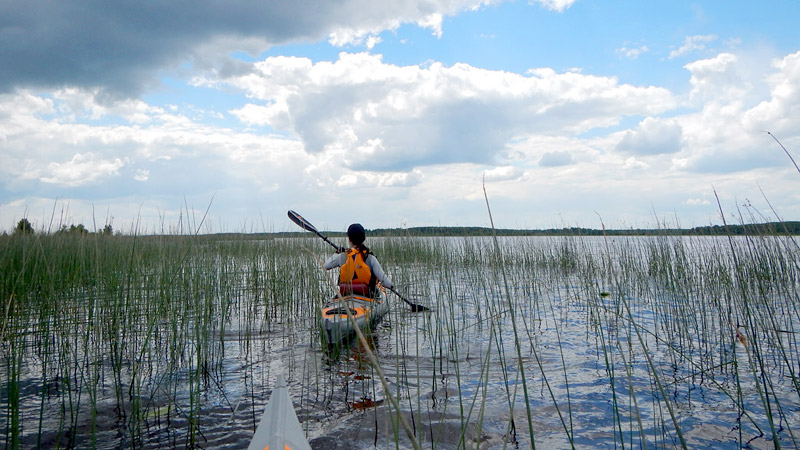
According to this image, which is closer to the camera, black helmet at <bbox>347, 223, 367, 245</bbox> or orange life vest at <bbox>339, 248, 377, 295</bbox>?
orange life vest at <bbox>339, 248, 377, 295</bbox>

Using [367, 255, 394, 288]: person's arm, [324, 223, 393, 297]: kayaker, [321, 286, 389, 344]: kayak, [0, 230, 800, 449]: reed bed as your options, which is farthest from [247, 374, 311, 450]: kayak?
[367, 255, 394, 288]: person's arm

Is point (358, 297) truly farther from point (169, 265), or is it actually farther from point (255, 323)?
point (169, 265)

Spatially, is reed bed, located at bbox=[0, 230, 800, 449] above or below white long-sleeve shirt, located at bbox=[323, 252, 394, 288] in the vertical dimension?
below

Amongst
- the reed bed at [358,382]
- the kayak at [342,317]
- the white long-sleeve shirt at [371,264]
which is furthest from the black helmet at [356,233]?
the reed bed at [358,382]

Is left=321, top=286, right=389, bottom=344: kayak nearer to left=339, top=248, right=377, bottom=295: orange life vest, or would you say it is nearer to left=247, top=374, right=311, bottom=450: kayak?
left=339, top=248, right=377, bottom=295: orange life vest

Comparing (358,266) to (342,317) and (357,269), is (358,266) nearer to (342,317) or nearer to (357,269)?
(357,269)

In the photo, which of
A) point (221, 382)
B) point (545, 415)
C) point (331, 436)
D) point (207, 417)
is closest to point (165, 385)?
point (221, 382)

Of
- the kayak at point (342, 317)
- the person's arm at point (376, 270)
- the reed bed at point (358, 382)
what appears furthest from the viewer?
the person's arm at point (376, 270)

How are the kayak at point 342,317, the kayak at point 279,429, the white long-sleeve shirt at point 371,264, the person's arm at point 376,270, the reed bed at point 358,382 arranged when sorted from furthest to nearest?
the person's arm at point 376,270 → the white long-sleeve shirt at point 371,264 → the kayak at point 342,317 → the reed bed at point 358,382 → the kayak at point 279,429

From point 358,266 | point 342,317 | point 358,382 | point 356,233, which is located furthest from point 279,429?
point 356,233

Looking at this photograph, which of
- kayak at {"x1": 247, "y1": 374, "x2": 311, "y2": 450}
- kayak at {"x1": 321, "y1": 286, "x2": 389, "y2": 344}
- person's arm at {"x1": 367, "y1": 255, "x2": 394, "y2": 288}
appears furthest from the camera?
person's arm at {"x1": 367, "y1": 255, "x2": 394, "y2": 288}

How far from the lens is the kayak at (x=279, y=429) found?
1833 mm

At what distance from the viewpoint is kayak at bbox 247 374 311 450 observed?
1.83m

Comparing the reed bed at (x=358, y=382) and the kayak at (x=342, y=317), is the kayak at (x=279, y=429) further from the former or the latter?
the kayak at (x=342, y=317)
